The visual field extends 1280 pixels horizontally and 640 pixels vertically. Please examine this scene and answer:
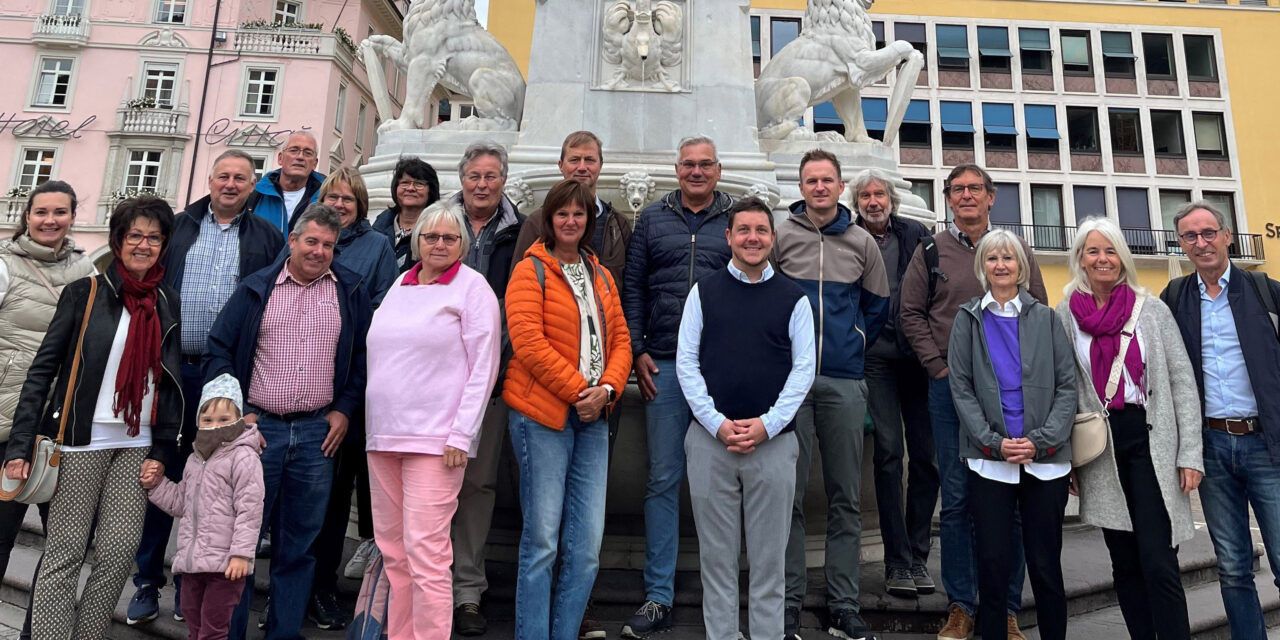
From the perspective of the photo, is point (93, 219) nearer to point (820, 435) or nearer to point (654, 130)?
point (654, 130)

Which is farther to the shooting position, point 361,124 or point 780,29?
point 361,124

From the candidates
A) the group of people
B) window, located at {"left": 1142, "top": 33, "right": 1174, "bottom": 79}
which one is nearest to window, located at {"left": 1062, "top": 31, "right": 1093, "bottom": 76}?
window, located at {"left": 1142, "top": 33, "right": 1174, "bottom": 79}

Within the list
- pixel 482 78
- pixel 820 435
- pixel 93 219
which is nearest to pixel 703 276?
pixel 820 435

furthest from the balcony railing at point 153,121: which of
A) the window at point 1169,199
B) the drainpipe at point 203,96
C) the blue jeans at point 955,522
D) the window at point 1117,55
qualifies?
the window at point 1169,199

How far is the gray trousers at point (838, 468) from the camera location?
3.44 meters

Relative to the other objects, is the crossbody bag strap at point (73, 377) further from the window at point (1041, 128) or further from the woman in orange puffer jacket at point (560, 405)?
the window at point (1041, 128)

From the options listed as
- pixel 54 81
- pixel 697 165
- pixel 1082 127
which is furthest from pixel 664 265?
pixel 54 81

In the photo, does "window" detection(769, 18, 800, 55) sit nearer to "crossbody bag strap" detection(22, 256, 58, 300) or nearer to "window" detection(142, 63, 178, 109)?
"window" detection(142, 63, 178, 109)

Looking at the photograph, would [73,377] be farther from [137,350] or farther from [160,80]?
[160,80]

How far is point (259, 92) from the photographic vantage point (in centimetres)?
2714

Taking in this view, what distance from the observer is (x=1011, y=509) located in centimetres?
319

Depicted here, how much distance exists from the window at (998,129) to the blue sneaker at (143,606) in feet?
97.3

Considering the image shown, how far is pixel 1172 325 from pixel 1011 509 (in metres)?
1.06

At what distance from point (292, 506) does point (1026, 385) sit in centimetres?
306
